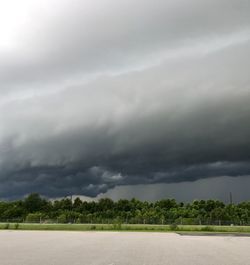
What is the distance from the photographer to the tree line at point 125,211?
121 m

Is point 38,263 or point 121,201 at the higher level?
point 121,201

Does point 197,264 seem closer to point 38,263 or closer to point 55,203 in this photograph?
point 38,263

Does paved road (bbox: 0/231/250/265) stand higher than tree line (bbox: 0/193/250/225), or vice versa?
tree line (bbox: 0/193/250/225)

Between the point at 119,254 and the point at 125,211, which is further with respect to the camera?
the point at 125,211

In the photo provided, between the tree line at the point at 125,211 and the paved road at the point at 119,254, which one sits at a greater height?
the tree line at the point at 125,211

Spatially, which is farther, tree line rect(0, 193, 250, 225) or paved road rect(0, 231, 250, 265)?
tree line rect(0, 193, 250, 225)

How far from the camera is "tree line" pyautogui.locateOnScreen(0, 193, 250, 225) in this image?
121 meters

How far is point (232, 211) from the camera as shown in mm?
134750

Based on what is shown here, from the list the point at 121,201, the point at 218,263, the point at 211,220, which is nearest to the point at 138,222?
the point at 211,220

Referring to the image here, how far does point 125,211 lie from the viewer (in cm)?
16512

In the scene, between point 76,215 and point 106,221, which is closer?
point 106,221

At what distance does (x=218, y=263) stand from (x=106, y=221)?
104 metres

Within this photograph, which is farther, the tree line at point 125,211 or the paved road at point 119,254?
the tree line at point 125,211

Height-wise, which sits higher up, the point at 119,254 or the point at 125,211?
the point at 125,211
